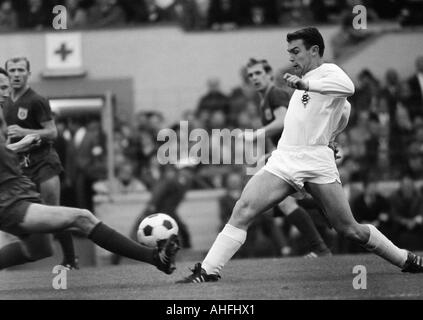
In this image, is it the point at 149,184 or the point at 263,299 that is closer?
the point at 263,299

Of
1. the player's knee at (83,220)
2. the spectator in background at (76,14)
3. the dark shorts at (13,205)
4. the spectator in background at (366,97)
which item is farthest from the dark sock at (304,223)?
the spectator in background at (76,14)

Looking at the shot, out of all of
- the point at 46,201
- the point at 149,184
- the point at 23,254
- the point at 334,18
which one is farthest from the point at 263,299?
the point at 334,18

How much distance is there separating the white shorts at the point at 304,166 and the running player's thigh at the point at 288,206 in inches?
113

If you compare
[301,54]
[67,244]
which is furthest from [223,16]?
[301,54]

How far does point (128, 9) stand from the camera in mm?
20203

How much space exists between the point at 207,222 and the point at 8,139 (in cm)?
679

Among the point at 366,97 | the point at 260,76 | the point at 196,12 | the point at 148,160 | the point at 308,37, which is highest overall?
the point at 196,12

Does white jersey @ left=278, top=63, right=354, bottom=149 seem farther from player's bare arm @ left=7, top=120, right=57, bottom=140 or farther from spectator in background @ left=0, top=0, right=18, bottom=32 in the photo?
spectator in background @ left=0, top=0, right=18, bottom=32

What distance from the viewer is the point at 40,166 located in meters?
10.6

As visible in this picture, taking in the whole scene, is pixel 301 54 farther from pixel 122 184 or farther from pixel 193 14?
pixel 193 14

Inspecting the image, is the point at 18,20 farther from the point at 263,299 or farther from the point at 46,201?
the point at 263,299

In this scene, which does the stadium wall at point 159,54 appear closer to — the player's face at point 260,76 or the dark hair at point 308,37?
the player's face at point 260,76

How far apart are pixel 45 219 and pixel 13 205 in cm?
27

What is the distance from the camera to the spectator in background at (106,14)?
19984 mm
